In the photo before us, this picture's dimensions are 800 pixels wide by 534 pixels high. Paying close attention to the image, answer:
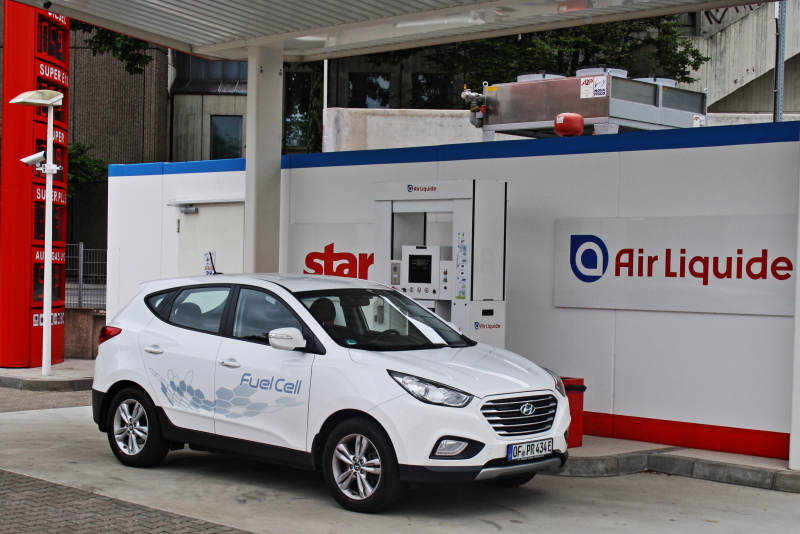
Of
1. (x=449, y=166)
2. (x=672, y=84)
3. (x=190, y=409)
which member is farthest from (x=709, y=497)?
(x=672, y=84)

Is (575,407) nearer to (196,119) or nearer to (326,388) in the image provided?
(326,388)

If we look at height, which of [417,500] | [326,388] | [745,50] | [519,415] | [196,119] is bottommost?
[417,500]

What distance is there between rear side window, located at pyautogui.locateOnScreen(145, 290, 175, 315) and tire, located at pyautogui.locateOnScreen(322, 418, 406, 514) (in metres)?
2.33

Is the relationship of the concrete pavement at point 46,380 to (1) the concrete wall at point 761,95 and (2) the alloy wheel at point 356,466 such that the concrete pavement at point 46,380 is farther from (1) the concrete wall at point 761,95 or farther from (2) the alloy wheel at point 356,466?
(1) the concrete wall at point 761,95

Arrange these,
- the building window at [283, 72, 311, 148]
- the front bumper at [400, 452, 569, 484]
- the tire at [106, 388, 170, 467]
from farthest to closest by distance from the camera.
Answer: the building window at [283, 72, 311, 148]
the tire at [106, 388, 170, 467]
the front bumper at [400, 452, 569, 484]

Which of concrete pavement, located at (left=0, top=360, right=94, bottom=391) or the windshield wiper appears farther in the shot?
concrete pavement, located at (left=0, top=360, right=94, bottom=391)

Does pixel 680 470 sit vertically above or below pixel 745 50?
below

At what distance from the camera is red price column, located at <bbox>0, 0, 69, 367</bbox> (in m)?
14.9

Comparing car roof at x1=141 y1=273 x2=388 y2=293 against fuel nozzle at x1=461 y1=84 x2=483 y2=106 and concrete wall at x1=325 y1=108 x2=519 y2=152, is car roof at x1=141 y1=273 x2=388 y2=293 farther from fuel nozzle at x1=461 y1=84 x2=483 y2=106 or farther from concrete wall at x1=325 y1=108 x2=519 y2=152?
concrete wall at x1=325 y1=108 x2=519 y2=152

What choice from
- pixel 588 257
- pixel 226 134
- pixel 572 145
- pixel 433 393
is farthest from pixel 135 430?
pixel 226 134

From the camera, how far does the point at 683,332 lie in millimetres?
9312

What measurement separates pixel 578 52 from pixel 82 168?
18.8m

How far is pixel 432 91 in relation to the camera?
3934 cm

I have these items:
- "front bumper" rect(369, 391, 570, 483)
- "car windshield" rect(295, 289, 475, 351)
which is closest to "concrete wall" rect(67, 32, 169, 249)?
"car windshield" rect(295, 289, 475, 351)
